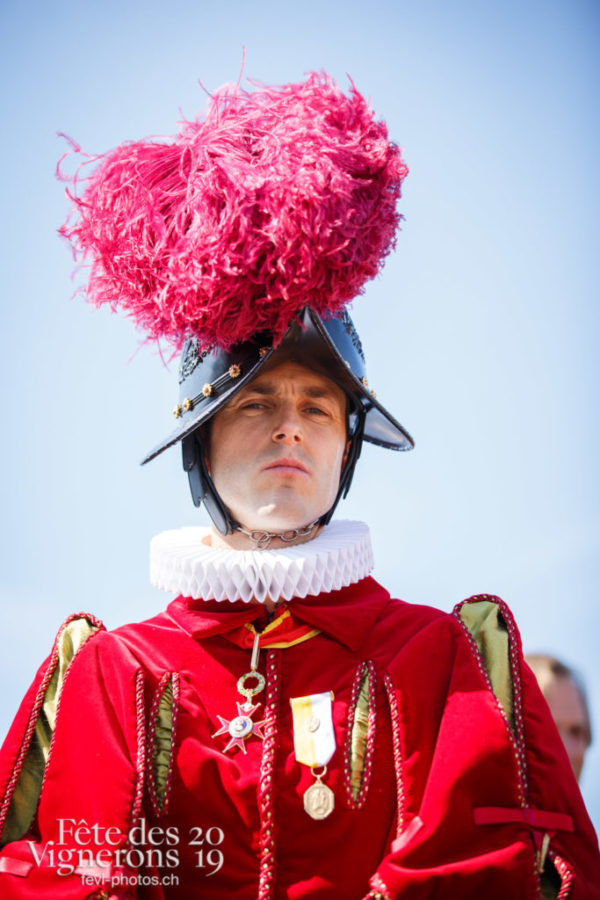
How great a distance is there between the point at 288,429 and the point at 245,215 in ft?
2.10

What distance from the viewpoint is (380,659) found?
2.42 meters

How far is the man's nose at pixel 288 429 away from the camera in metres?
2.50

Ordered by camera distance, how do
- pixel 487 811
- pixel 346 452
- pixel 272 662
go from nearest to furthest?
pixel 487 811, pixel 272 662, pixel 346 452

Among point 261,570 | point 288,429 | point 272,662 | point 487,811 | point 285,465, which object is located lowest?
point 487,811

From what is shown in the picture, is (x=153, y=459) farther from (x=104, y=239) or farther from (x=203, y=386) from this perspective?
(x=104, y=239)

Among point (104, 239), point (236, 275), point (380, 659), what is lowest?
point (380, 659)

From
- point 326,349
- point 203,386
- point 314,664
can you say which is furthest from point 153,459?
point 314,664

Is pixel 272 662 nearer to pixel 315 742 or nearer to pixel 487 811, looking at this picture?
pixel 315 742

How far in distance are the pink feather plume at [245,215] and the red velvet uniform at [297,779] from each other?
912 mm

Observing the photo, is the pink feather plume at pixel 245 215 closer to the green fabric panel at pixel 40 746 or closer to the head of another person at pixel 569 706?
the green fabric panel at pixel 40 746

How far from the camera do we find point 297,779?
2229mm

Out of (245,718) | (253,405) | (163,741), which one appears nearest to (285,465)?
(253,405)

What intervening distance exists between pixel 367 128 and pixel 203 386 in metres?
0.89

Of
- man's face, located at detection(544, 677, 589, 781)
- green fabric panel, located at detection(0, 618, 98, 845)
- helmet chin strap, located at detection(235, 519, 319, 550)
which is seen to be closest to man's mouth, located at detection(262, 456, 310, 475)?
helmet chin strap, located at detection(235, 519, 319, 550)
